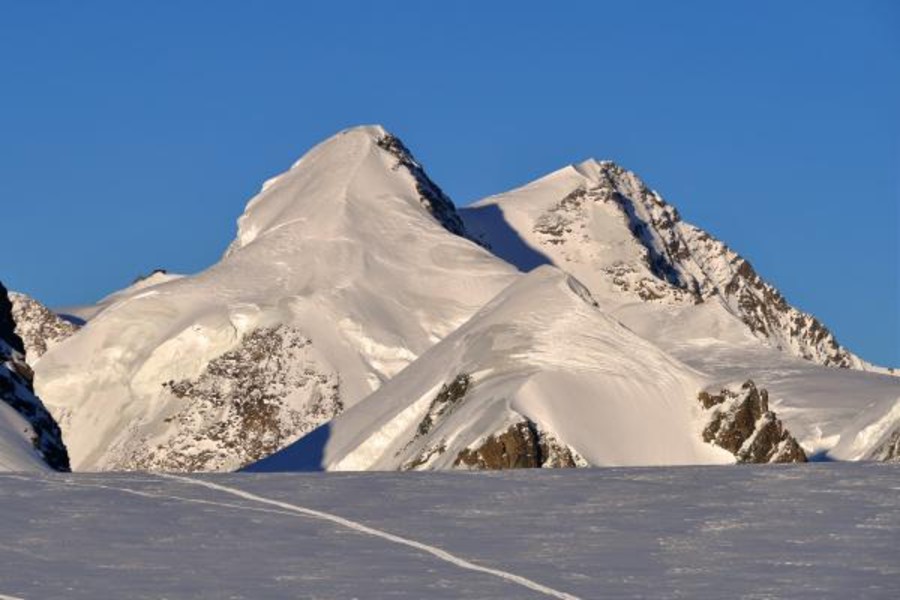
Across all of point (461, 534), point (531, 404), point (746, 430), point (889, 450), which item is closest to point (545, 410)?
point (531, 404)

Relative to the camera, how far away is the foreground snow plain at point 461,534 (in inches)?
1229

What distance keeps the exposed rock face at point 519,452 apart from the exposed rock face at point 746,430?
15.7 meters

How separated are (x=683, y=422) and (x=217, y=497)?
114 meters

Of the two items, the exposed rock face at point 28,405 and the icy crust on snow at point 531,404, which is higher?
the icy crust on snow at point 531,404

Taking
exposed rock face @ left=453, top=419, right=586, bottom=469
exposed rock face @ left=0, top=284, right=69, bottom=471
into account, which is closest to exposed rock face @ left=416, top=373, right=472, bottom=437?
exposed rock face @ left=453, top=419, right=586, bottom=469

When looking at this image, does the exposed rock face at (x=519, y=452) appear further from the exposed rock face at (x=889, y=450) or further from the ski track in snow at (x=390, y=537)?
the ski track in snow at (x=390, y=537)

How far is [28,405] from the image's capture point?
368 ft

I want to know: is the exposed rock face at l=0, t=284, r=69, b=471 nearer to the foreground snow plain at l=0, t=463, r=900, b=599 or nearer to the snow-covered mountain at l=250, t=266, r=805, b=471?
the snow-covered mountain at l=250, t=266, r=805, b=471

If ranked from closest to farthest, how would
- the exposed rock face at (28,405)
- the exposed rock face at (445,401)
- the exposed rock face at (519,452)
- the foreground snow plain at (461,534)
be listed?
the foreground snow plain at (461,534)
the exposed rock face at (28,405)
the exposed rock face at (519,452)
the exposed rock face at (445,401)

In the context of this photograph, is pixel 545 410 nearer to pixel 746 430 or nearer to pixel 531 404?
pixel 531 404

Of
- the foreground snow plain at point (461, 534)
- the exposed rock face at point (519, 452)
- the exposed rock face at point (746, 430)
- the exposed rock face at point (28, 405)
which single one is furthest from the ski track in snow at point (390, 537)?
the exposed rock face at point (746, 430)

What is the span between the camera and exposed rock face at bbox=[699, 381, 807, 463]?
5920 inches

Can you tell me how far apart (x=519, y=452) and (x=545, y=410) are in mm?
11007

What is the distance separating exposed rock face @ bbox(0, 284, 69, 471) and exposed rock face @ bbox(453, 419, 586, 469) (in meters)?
25.1
